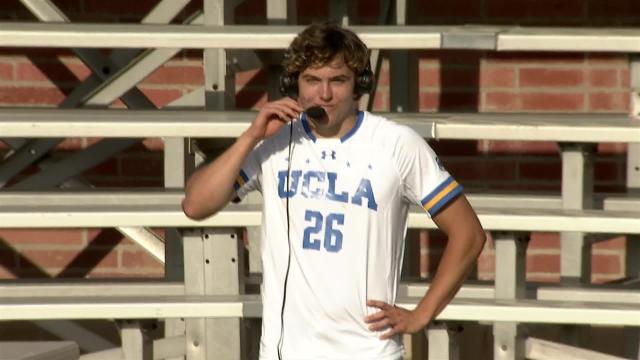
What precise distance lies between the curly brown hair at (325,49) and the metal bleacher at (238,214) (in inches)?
58.0

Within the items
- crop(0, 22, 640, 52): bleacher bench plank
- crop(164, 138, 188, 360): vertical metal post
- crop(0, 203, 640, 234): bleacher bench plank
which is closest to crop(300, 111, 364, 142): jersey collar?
crop(0, 203, 640, 234): bleacher bench plank

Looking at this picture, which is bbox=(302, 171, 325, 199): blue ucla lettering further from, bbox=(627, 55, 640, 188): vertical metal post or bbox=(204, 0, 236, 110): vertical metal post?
bbox=(627, 55, 640, 188): vertical metal post

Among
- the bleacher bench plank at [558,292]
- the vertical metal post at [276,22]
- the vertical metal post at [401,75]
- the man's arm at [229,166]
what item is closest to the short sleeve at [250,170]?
the man's arm at [229,166]

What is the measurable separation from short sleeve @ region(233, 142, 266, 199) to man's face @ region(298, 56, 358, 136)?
0.24m

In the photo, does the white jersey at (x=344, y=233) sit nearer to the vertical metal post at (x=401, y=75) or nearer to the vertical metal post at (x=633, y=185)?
the vertical metal post at (x=633, y=185)

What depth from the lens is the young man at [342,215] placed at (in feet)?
13.7

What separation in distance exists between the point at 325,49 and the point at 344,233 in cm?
47

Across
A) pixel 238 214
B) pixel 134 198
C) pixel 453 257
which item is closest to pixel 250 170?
pixel 453 257

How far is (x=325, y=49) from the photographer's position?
415cm

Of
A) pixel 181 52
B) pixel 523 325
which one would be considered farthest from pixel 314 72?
pixel 181 52

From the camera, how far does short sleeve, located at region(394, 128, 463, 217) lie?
4.22 meters

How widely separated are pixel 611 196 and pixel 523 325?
64 cm

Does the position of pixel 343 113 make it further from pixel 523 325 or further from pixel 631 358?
pixel 631 358

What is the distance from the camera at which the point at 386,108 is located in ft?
22.5
